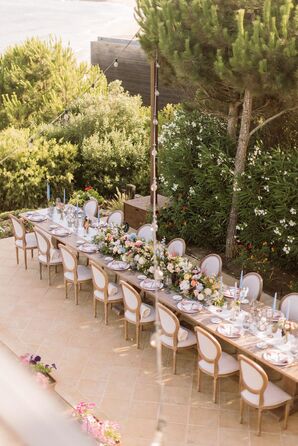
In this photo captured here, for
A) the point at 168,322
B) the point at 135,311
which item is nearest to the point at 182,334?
the point at 168,322

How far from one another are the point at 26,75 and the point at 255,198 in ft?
37.5

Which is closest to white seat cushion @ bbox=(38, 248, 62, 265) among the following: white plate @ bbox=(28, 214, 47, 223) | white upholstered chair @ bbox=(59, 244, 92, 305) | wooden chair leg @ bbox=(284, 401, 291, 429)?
white upholstered chair @ bbox=(59, 244, 92, 305)

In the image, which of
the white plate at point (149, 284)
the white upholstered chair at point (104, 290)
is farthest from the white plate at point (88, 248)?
the white plate at point (149, 284)

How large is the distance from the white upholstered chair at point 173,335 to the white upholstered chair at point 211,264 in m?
1.63

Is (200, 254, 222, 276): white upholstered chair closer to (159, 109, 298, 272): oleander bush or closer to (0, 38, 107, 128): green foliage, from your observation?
(159, 109, 298, 272): oleander bush

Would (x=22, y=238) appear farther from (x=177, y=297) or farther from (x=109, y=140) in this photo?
(x=109, y=140)

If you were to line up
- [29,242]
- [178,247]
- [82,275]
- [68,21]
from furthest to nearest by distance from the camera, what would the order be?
[68,21] → [29,242] → [178,247] → [82,275]

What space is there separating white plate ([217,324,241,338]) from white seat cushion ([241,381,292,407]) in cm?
74

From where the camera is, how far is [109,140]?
1486 centimetres

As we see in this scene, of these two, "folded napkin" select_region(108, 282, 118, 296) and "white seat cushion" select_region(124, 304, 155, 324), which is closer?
"white seat cushion" select_region(124, 304, 155, 324)

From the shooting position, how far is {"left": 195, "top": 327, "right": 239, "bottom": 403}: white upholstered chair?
21.6 feet

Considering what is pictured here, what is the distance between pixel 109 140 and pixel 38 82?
511 centimetres

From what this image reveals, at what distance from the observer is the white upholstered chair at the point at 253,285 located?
26.5 ft

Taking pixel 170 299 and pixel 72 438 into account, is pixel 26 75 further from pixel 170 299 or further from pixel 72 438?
pixel 72 438
